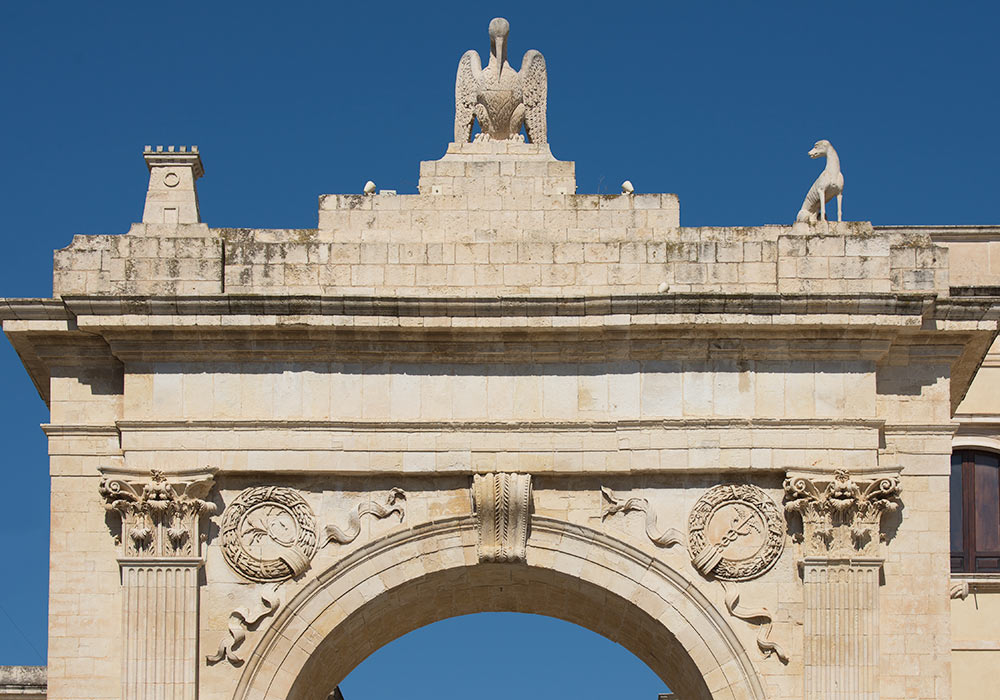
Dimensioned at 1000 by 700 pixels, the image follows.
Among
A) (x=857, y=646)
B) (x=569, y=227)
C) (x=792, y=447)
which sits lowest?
(x=857, y=646)

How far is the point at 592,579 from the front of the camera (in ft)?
99.2

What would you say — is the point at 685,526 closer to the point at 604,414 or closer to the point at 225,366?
the point at 604,414

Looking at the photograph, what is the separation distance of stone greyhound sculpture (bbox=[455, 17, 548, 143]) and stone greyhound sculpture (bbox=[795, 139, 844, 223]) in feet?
11.7

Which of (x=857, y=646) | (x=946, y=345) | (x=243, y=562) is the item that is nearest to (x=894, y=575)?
(x=857, y=646)

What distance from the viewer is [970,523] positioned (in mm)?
40375

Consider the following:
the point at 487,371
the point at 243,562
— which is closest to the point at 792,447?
the point at 487,371

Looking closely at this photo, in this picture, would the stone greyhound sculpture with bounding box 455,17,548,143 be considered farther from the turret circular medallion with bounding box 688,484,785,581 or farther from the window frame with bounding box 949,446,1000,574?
the window frame with bounding box 949,446,1000,574

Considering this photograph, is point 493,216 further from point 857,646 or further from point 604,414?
point 857,646

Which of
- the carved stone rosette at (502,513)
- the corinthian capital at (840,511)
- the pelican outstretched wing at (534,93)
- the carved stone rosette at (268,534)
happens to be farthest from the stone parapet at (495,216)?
the corinthian capital at (840,511)

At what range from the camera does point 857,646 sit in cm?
2953

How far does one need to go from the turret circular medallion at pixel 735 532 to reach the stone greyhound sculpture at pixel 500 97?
547 cm

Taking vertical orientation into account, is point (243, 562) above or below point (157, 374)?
below

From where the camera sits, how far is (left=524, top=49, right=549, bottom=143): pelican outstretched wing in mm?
32219

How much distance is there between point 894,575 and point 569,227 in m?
Result: 5.96
